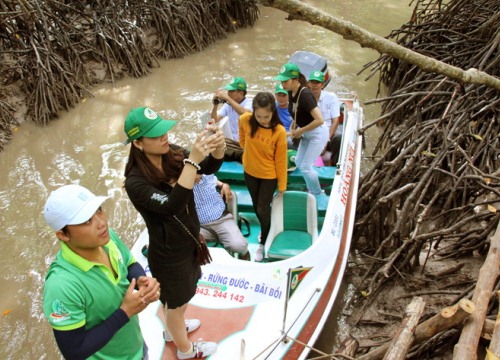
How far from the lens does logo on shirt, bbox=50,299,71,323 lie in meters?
1.54

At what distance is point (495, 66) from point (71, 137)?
19.3 feet

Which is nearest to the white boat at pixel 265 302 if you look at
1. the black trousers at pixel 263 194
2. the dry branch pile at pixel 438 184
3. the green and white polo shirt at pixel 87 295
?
the black trousers at pixel 263 194

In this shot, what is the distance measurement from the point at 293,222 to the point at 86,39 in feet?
20.7

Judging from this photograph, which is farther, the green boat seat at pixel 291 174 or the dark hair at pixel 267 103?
the green boat seat at pixel 291 174

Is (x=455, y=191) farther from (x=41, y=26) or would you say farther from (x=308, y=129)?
(x=41, y=26)

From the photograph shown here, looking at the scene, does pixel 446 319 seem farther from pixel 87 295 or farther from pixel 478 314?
pixel 87 295

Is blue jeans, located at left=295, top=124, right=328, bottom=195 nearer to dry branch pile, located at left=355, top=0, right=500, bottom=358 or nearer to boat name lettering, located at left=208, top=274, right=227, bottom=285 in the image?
dry branch pile, located at left=355, top=0, right=500, bottom=358

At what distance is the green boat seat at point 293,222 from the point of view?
12.3ft

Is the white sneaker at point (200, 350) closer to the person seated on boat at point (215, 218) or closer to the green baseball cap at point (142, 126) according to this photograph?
the person seated on boat at point (215, 218)

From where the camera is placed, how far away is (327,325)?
3.79 metres

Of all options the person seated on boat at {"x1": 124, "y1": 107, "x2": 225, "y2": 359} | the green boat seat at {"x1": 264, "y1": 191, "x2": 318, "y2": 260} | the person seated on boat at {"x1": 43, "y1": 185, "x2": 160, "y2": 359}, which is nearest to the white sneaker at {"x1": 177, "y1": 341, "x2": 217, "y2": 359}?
the person seated on boat at {"x1": 124, "y1": 107, "x2": 225, "y2": 359}

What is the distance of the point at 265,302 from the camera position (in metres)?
3.04

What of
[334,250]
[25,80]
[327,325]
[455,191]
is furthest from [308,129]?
[25,80]

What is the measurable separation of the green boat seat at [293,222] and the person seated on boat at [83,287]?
6.65 feet
